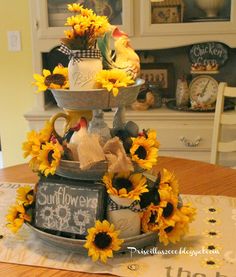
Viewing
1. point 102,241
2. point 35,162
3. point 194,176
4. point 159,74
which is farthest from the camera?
point 159,74

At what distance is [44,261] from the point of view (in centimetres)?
98

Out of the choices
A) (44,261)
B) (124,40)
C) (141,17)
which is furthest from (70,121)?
(141,17)

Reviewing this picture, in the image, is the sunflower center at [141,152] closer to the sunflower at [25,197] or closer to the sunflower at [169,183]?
the sunflower at [169,183]

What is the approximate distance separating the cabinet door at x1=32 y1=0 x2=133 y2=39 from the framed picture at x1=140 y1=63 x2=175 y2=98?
0.31 m

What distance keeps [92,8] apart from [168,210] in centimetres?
158

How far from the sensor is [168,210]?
1004 mm

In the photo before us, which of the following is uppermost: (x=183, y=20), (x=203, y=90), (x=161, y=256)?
(x=183, y=20)

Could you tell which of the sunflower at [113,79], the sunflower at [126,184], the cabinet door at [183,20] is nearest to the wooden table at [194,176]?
the sunflower at [126,184]

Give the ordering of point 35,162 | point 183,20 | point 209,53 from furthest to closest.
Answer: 1. point 209,53
2. point 183,20
3. point 35,162

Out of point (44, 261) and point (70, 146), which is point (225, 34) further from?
point (44, 261)

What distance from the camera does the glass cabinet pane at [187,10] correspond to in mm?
2230

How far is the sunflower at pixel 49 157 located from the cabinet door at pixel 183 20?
4.59ft

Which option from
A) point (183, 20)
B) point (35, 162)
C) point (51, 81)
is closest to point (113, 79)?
point (51, 81)

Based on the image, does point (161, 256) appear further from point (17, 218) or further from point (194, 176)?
point (194, 176)
